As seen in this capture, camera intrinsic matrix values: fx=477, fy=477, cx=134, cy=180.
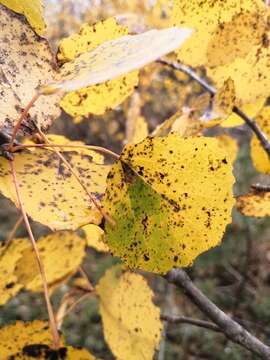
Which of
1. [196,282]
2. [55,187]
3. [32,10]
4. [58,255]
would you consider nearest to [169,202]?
[55,187]

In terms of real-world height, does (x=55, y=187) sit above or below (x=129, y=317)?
A: above

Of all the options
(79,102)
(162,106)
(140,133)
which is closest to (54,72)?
(79,102)

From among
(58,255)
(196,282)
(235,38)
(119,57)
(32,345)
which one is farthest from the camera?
(196,282)

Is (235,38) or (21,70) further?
(235,38)

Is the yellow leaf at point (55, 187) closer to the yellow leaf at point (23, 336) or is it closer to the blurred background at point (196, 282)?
the yellow leaf at point (23, 336)

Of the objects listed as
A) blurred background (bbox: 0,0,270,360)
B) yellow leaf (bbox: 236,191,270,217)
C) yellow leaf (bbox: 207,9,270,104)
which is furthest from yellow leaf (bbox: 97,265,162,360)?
blurred background (bbox: 0,0,270,360)

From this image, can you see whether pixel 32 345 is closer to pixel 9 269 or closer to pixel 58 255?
pixel 9 269

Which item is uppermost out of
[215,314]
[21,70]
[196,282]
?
[21,70]
